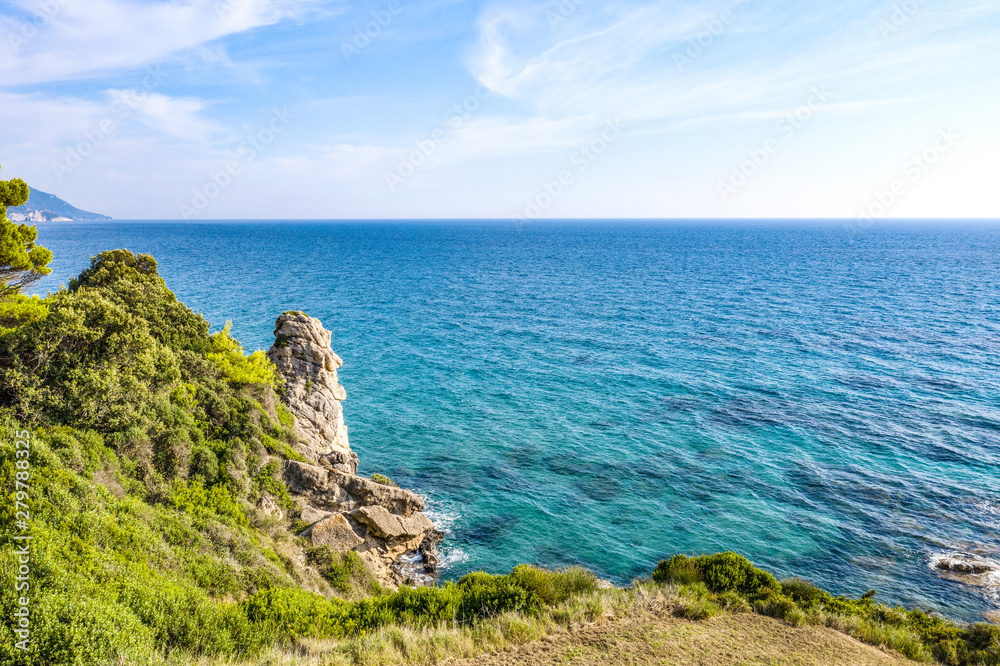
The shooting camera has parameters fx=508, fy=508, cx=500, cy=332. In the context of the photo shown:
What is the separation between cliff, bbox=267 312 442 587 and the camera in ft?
81.5

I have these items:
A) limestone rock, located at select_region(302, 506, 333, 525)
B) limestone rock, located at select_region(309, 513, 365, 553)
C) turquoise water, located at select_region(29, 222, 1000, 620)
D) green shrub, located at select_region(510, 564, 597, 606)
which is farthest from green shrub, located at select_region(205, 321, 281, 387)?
green shrub, located at select_region(510, 564, 597, 606)

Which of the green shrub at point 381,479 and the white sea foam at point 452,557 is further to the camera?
the green shrub at point 381,479

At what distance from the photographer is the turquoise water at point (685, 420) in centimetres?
2819

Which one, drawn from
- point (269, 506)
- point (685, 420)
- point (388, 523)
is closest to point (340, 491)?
point (388, 523)

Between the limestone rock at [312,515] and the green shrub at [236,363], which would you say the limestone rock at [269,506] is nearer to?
the limestone rock at [312,515]

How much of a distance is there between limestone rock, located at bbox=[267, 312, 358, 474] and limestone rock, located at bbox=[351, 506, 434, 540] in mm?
6031

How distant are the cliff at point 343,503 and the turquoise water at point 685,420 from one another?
7.19ft

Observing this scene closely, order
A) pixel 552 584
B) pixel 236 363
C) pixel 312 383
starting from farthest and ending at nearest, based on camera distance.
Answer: pixel 312 383 < pixel 236 363 < pixel 552 584

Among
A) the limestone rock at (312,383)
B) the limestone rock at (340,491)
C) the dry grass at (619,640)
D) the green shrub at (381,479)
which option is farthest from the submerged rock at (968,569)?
the limestone rock at (312,383)

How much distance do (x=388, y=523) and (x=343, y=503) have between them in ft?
9.03

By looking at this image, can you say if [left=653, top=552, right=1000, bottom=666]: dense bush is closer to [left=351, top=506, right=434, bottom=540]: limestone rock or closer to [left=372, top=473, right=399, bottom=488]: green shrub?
[left=351, top=506, right=434, bottom=540]: limestone rock

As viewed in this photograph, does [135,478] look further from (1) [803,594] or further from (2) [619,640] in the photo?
(1) [803,594]

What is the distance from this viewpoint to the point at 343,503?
27.3 metres

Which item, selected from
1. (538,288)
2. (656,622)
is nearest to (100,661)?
(656,622)
